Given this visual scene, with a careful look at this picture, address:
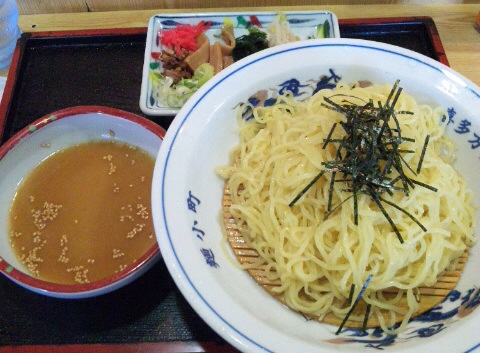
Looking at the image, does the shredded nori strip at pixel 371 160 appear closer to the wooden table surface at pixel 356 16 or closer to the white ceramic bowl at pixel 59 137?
the white ceramic bowl at pixel 59 137

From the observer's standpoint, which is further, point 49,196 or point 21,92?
point 21,92

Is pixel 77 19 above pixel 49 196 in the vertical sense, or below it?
above

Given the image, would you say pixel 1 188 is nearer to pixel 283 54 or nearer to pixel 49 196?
pixel 49 196

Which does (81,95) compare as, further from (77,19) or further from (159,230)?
(159,230)

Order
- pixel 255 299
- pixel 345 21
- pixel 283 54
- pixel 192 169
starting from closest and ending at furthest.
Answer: pixel 255 299
pixel 192 169
pixel 283 54
pixel 345 21

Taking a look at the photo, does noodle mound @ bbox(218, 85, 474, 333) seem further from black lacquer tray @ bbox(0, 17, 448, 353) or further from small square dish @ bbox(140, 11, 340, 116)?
small square dish @ bbox(140, 11, 340, 116)

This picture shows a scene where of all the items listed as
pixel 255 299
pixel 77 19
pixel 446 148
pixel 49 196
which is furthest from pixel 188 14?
pixel 255 299

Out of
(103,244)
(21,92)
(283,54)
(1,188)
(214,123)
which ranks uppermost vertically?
(283,54)

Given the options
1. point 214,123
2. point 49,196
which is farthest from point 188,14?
point 49,196

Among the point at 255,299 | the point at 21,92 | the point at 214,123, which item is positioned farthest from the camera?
the point at 21,92
